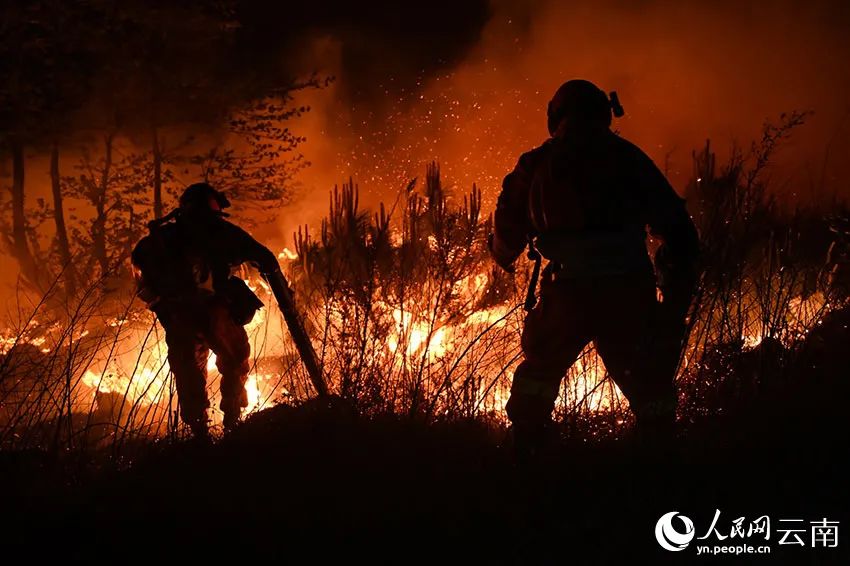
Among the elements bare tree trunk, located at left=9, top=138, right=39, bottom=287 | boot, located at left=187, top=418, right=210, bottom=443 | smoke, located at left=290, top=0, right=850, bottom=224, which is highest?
smoke, located at left=290, top=0, right=850, bottom=224

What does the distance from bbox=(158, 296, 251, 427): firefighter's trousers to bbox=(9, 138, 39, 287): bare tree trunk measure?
978 centimetres

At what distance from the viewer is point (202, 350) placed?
5.28 meters

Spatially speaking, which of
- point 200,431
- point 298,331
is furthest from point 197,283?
point 200,431

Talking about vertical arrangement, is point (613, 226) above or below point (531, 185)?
below

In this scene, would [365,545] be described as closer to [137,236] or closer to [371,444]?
[371,444]

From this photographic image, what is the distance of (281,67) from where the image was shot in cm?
1659

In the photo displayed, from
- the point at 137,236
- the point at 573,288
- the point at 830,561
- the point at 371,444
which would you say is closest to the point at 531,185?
the point at 573,288

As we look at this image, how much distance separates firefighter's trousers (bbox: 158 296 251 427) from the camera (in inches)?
199

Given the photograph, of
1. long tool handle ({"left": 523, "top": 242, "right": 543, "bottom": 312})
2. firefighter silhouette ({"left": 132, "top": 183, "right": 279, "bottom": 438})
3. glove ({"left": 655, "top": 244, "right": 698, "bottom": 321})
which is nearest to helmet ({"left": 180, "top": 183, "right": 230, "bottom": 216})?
firefighter silhouette ({"left": 132, "top": 183, "right": 279, "bottom": 438})

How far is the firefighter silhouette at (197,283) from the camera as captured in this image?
496cm

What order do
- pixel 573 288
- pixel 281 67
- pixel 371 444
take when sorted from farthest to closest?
1. pixel 281 67
2. pixel 371 444
3. pixel 573 288

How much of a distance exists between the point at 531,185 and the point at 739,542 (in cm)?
158

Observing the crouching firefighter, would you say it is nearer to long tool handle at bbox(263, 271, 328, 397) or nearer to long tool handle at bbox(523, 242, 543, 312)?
long tool handle at bbox(523, 242, 543, 312)

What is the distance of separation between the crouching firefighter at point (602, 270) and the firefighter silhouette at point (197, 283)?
2262 mm
